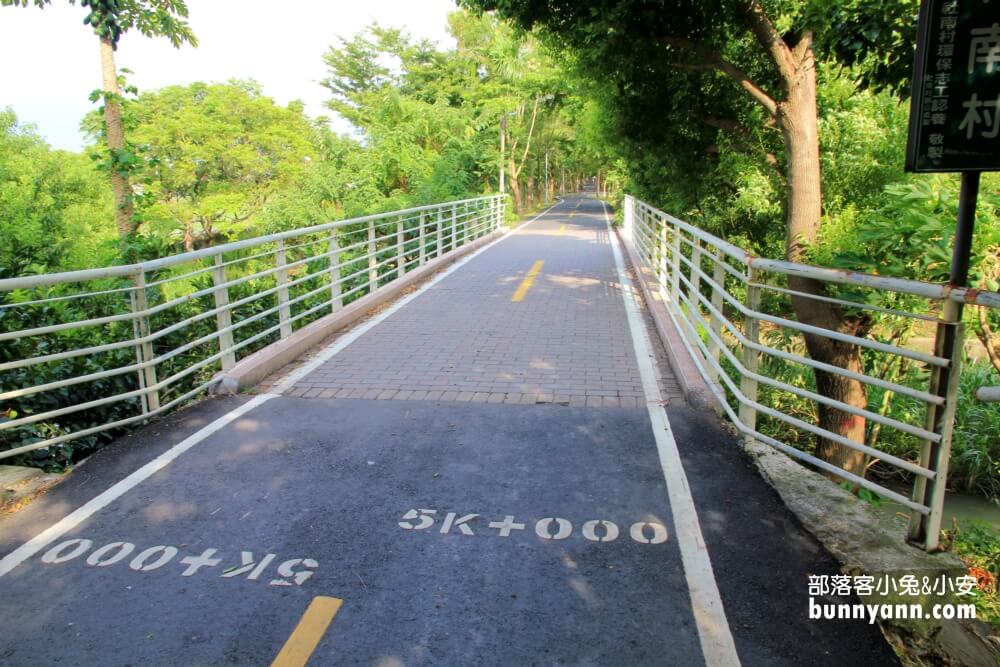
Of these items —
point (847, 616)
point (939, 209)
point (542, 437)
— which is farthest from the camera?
point (939, 209)

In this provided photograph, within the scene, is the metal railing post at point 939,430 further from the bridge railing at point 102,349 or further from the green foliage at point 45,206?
the green foliage at point 45,206

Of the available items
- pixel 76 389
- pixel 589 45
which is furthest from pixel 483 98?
pixel 76 389

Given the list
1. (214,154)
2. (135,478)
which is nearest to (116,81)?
(135,478)

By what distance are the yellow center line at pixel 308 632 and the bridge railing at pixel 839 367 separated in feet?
9.38

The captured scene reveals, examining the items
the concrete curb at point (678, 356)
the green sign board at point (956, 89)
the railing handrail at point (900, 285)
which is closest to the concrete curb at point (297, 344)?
the concrete curb at point (678, 356)

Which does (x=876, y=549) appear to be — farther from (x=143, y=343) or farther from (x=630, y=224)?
(x=630, y=224)

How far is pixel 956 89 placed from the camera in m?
3.54

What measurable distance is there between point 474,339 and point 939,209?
17.7ft

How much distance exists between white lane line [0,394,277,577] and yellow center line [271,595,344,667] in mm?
1716

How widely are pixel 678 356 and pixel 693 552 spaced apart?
3806 millimetres

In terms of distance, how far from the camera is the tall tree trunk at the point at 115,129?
14.3 meters

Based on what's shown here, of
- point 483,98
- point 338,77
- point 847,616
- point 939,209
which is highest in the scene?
point 338,77

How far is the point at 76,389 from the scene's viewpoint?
622 cm

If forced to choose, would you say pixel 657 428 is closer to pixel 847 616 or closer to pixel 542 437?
pixel 542 437
